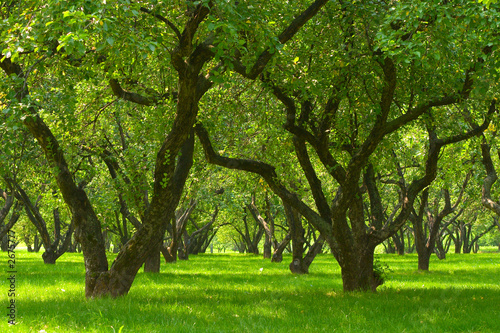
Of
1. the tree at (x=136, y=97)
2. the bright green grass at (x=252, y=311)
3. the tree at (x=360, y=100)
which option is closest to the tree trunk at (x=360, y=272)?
the tree at (x=360, y=100)

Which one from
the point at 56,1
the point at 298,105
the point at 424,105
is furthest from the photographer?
the point at 298,105

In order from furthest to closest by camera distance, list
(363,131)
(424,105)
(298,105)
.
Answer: (298,105), (363,131), (424,105)

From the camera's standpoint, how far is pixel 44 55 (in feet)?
32.6

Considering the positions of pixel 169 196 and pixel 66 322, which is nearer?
pixel 66 322

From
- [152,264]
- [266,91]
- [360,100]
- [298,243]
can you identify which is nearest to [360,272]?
[360,100]

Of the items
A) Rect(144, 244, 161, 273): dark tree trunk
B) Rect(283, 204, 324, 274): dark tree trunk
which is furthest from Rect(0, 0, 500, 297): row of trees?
Rect(283, 204, 324, 274): dark tree trunk

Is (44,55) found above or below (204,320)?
above

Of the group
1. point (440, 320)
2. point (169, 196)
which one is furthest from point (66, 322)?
point (440, 320)

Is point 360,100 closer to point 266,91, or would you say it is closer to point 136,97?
point 266,91

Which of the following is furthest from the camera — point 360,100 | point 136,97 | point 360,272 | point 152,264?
point 152,264

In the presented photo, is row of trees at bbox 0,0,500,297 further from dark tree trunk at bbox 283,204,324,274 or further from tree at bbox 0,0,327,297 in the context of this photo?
dark tree trunk at bbox 283,204,324,274

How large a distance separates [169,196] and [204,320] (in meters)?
3.13

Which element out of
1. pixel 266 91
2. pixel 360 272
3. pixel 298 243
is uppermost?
pixel 266 91

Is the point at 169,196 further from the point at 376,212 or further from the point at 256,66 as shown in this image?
the point at 376,212
